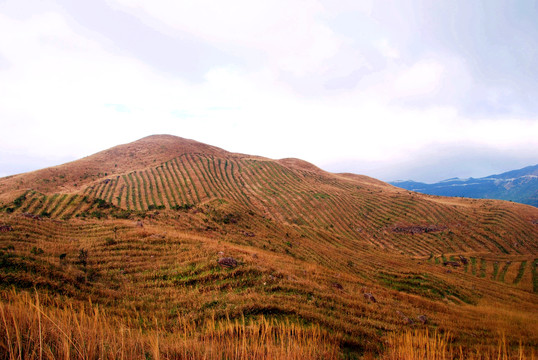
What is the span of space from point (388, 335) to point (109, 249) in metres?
11.7

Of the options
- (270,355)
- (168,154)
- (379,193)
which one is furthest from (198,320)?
(168,154)

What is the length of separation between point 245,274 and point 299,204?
30006 millimetres

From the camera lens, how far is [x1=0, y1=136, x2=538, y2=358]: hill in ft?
11.9

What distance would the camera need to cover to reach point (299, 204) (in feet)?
124

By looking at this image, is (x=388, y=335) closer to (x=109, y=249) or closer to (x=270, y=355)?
(x=270, y=355)

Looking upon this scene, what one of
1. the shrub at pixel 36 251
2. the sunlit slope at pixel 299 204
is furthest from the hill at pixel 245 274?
the sunlit slope at pixel 299 204

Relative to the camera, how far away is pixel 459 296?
45.4ft

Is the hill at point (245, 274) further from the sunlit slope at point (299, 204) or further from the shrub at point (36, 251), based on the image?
the sunlit slope at point (299, 204)

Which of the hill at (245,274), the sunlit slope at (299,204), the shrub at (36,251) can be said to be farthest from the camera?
the sunlit slope at (299,204)

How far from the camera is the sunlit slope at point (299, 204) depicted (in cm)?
2722

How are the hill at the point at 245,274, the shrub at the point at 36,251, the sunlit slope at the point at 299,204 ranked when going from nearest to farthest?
the hill at the point at 245,274, the shrub at the point at 36,251, the sunlit slope at the point at 299,204

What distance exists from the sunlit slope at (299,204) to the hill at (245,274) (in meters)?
0.28

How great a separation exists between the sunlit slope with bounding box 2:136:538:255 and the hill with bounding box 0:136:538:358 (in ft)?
0.90

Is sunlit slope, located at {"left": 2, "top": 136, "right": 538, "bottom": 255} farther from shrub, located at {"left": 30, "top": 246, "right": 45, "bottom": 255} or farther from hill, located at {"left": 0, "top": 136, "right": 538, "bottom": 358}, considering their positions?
shrub, located at {"left": 30, "top": 246, "right": 45, "bottom": 255}
